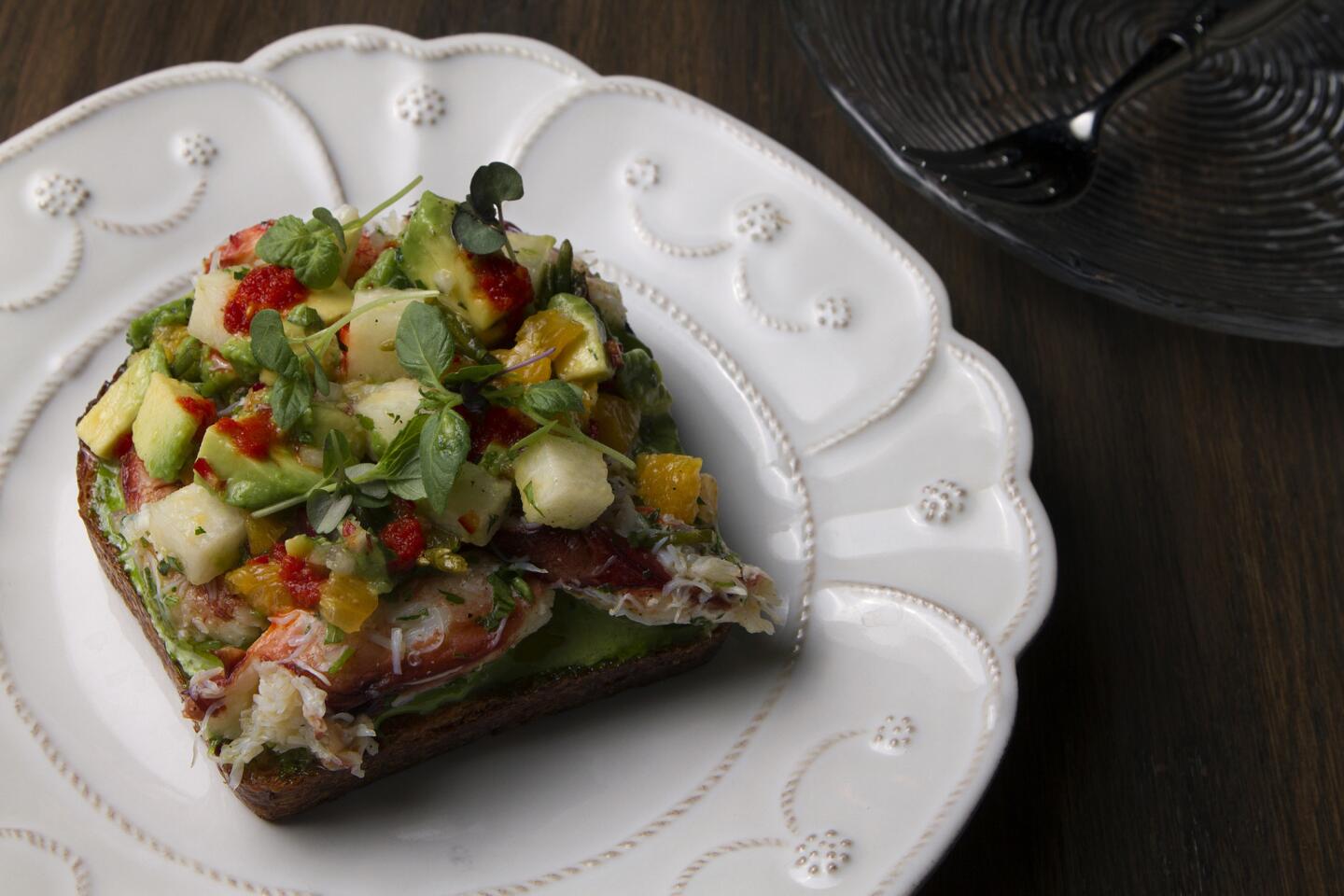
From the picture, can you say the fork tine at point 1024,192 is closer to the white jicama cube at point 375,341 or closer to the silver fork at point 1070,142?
the silver fork at point 1070,142

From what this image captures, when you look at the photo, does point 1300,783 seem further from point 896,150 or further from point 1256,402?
point 896,150

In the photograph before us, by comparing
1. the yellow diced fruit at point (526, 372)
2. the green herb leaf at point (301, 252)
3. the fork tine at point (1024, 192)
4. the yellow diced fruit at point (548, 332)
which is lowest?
the fork tine at point (1024, 192)

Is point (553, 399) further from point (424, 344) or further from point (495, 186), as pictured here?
point (495, 186)

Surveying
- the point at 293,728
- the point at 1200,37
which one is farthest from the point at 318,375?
the point at 1200,37

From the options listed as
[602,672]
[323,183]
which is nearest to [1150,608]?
[602,672]

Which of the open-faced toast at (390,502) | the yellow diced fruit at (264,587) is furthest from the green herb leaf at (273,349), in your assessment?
the yellow diced fruit at (264,587)
